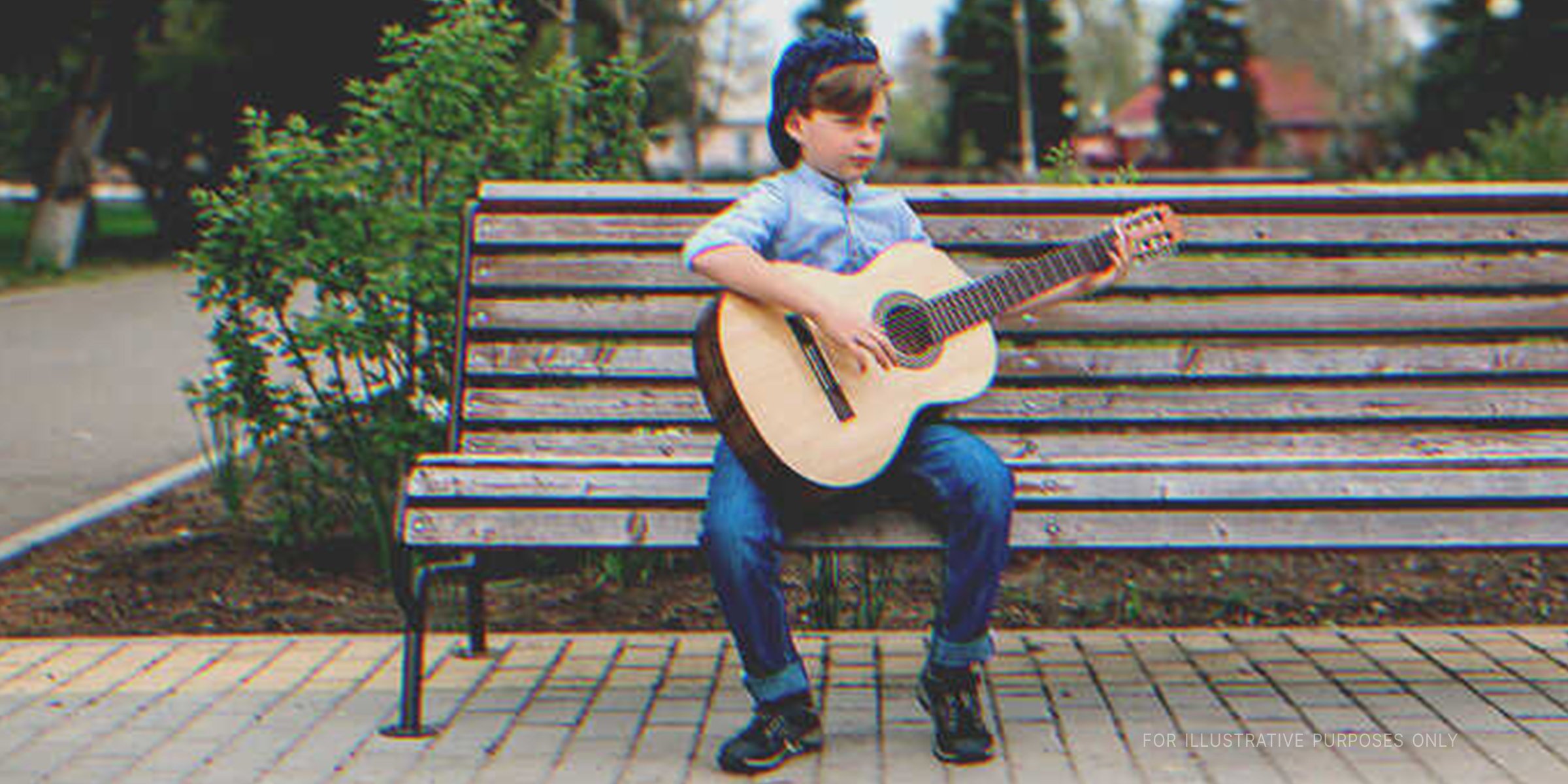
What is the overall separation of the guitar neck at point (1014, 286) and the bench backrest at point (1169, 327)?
1.77 ft

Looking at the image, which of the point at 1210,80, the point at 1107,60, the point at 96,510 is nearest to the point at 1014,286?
the point at 96,510

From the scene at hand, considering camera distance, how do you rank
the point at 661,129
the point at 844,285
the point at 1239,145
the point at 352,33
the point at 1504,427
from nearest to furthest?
the point at 844,285
the point at 1504,427
the point at 661,129
the point at 352,33
the point at 1239,145

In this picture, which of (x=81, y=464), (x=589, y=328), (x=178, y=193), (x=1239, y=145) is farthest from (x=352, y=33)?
(x=1239, y=145)

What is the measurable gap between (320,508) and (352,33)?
23.0m

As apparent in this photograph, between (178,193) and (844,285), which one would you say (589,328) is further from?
(178,193)

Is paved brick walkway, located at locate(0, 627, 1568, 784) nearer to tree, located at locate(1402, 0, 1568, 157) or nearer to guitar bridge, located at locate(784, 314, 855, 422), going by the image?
guitar bridge, located at locate(784, 314, 855, 422)

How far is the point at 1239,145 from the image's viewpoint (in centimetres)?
6831

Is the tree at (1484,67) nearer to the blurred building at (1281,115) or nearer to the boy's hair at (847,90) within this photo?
the blurred building at (1281,115)

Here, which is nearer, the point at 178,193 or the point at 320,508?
the point at 320,508

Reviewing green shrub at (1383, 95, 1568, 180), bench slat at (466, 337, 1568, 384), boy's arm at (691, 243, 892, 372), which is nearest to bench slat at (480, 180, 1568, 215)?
bench slat at (466, 337, 1568, 384)

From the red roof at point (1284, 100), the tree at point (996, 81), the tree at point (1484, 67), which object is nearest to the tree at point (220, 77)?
the tree at point (1484, 67)

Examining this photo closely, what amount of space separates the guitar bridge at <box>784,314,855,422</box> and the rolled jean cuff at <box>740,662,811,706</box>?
51 cm

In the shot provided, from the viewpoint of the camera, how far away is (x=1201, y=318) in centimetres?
483

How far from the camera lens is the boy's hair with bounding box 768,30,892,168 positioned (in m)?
4.14
